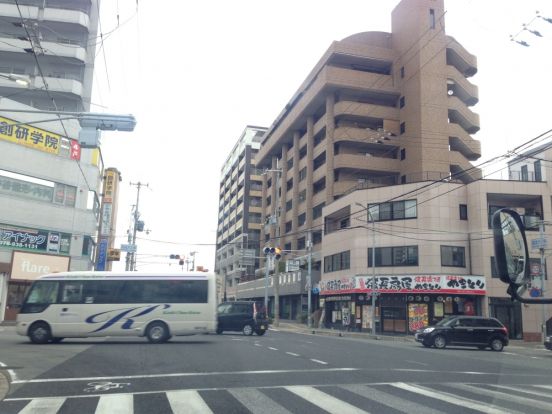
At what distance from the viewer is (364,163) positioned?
50.9 meters

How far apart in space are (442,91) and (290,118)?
63.5 feet

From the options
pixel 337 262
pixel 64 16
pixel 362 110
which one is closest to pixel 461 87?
pixel 362 110

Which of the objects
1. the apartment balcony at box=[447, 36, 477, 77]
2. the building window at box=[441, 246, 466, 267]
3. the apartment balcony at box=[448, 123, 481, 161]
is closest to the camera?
the building window at box=[441, 246, 466, 267]

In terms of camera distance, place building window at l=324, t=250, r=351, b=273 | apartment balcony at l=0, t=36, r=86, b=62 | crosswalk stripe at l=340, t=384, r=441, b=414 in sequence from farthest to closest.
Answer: building window at l=324, t=250, r=351, b=273 → apartment balcony at l=0, t=36, r=86, b=62 → crosswalk stripe at l=340, t=384, r=441, b=414

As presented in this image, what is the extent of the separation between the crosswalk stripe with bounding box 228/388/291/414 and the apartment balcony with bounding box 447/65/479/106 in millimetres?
48159

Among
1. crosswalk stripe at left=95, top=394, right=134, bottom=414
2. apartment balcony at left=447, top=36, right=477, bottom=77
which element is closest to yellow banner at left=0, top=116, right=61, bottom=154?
crosswalk stripe at left=95, top=394, right=134, bottom=414

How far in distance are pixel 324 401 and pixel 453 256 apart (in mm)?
32547

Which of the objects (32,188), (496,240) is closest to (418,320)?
(32,188)

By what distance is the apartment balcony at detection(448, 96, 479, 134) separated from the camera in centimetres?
5006

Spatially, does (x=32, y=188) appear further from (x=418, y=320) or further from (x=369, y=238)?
(x=418, y=320)

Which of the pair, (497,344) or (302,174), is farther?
(302,174)

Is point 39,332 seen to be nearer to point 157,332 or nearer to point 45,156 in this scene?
point 157,332

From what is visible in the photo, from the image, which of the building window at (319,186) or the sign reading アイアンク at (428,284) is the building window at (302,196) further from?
the sign reading アイアンク at (428,284)

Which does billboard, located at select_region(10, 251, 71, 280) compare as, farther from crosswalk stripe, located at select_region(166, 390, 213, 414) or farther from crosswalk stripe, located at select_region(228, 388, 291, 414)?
crosswalk stripe, located at select_region(228, 388, 291, 414)
